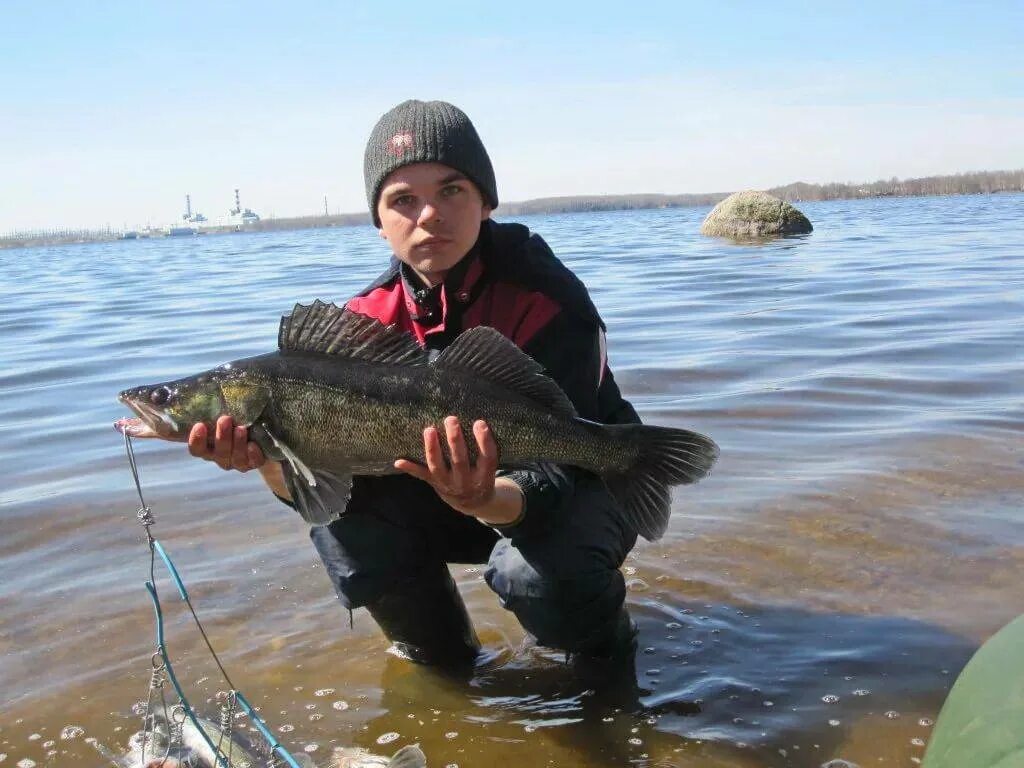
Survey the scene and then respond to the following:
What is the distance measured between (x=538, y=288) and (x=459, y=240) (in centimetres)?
37

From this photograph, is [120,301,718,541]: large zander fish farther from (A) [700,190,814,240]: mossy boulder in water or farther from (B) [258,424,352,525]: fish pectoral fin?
(A) [700,190,814,240]: mossy boulder in water

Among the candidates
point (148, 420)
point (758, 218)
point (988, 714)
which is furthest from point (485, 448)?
point (758, 218)

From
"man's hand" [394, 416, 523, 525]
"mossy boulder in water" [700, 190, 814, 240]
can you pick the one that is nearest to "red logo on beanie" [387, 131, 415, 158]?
"man's hand" [394, 416, 523, 525]

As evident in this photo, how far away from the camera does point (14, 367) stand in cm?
1266

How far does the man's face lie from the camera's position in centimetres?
385

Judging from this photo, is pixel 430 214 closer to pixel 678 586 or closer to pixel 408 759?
pixel 408 759

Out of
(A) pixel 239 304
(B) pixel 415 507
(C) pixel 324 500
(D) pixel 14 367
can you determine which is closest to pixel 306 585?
(B) pixel 415 507

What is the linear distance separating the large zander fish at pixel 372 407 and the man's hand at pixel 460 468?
39 mm

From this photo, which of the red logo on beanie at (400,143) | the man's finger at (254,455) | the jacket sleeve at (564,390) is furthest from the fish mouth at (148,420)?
the red logo on beanie at (400,143)

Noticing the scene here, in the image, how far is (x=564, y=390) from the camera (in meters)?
3.88

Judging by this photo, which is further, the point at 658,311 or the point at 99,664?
the point at 658,311

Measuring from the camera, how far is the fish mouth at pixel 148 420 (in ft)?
11.0

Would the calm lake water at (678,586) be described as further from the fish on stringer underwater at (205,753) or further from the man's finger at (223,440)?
the man's finger at (223,440)

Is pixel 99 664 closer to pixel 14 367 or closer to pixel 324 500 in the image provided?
pixel 324 500
